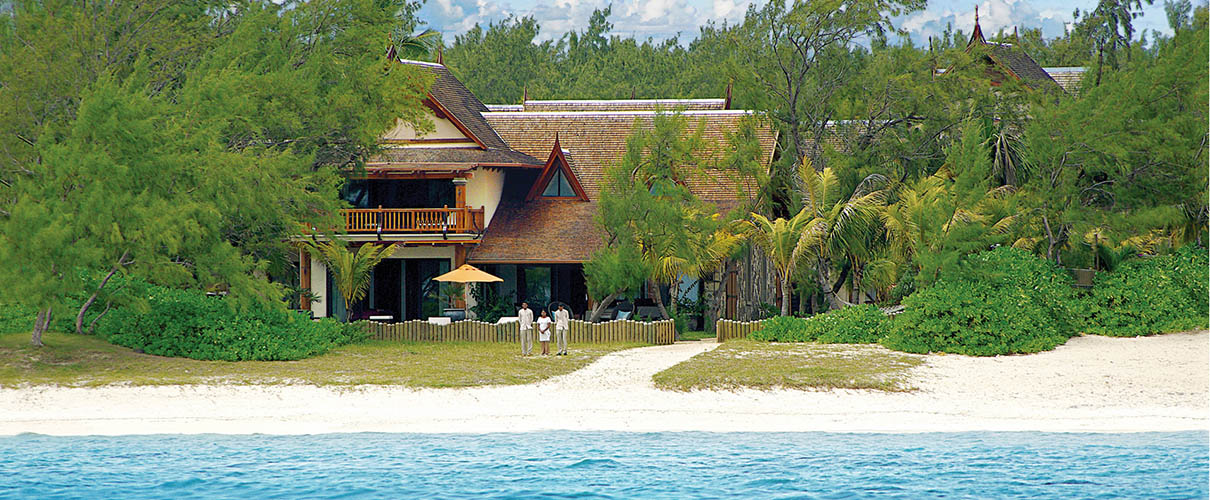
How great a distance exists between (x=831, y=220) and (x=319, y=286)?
1441 cm

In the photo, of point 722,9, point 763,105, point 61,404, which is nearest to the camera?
point 61,404

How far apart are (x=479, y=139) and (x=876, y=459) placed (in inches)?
726

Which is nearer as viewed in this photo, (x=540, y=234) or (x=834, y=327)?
(x=834, y=327)

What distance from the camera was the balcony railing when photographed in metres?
31.0

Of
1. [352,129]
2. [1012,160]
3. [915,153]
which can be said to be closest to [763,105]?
[915,153]

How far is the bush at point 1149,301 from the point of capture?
85.4ft

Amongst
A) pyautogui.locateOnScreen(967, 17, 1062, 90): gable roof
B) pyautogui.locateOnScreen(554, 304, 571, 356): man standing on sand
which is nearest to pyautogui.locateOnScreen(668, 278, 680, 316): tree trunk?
pyautogui.locateOnScreen(554, 304, 571, 356): man standing on sand

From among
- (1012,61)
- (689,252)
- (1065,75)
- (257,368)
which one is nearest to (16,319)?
(257,368)

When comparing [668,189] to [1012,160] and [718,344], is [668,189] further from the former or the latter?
[1012,160]

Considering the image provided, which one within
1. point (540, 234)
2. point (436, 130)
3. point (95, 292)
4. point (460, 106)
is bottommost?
point (95, 292)

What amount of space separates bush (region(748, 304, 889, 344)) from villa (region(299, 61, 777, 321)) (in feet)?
14.9

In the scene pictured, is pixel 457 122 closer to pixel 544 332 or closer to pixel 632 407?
pixel 544 332

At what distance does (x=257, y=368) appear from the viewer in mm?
21469

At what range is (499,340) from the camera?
27.5 m
